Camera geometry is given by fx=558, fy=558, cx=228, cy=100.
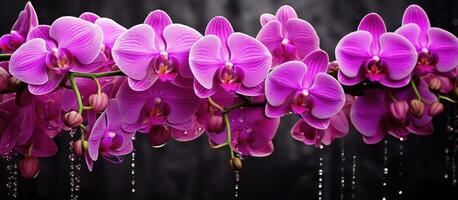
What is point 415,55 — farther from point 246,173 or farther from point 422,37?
point 246,173

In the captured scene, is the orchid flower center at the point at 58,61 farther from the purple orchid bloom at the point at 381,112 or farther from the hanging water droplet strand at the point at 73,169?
the purple orchid bloom at the point at 381,112

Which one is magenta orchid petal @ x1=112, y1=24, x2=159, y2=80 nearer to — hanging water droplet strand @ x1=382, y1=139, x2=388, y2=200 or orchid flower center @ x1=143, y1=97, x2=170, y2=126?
orchid flower center @ x1=143, y1=97, x2=170, y2=126

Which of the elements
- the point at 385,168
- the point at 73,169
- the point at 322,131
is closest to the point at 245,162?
the point at 385,168

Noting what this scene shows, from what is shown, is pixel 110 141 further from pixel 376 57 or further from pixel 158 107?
pixel 376 57

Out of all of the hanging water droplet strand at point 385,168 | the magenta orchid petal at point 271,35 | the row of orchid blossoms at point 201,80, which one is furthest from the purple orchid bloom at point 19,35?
the hanging water droplet strand at point 385,168

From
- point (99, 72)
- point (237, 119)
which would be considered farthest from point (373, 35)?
point (99, 72)
